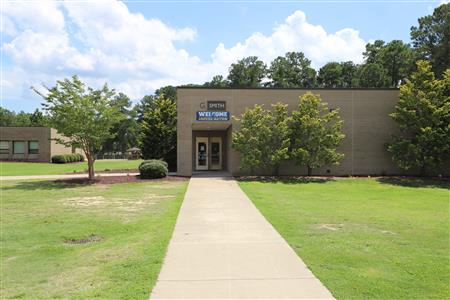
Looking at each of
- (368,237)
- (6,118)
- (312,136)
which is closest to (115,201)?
(368,237)

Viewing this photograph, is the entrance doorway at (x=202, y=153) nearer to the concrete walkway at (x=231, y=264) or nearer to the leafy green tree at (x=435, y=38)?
the concrete walkway at (x=231, y=264)

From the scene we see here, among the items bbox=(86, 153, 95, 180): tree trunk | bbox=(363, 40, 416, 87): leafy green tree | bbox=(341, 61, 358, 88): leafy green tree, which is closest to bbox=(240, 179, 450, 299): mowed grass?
bbox=(86, 153, 95, 180): tree trunk

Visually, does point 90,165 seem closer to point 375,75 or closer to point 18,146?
point 18,146

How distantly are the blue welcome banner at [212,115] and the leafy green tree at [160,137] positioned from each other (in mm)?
6162

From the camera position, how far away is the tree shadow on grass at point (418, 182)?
20.6 meters

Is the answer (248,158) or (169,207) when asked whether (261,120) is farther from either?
(169,207)

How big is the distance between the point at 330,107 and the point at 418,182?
6.73 metres

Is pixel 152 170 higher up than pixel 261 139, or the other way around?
pixel 261 139

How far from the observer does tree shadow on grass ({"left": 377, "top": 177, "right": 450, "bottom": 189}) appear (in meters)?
20.6

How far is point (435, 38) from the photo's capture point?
41.8 metres

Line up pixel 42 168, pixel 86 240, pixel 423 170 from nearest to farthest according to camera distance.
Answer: pixel 86 240
pixel 423 170
pixel 42 168

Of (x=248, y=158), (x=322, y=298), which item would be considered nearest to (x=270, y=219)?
(x=322, y=298)

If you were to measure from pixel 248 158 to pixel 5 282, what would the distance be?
1632cm

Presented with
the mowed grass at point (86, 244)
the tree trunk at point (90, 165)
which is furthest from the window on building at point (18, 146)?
the mowed grass at point (86, 244)
